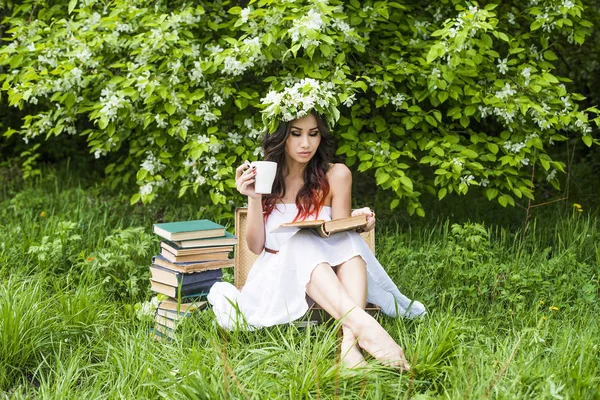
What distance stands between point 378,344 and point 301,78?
1.71 metres

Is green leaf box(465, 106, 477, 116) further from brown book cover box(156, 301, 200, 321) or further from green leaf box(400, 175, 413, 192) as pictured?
brown book cover box(156, 301, 200, 321)

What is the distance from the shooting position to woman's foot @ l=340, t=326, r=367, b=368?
256 cm

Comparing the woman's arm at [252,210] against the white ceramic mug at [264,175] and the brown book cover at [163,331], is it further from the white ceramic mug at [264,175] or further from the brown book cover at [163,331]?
the brown book cover at [163,331]

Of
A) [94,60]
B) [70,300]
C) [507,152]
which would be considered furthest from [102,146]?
[507,152]

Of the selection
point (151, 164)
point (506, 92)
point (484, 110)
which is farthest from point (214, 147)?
point (506, 92)

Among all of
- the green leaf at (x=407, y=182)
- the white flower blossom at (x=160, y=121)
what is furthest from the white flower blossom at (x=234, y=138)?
the green leaf at (x=407, y=182)

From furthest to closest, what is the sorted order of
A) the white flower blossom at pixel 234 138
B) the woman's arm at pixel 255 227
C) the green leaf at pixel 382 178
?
the white flower blossom at pixel 234 138, the green leaf at pixel 382 178, the woman's arm at pixel 255 227

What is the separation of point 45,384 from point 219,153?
1.79 meters

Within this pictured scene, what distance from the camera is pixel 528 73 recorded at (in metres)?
3.91

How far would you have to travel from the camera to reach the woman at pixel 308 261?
2.75 meters

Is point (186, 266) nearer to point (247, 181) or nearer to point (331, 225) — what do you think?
point (247, 181)

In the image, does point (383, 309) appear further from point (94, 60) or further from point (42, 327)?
point (94, 60)

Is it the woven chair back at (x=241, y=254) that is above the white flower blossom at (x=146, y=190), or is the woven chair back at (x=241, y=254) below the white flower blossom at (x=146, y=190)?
below

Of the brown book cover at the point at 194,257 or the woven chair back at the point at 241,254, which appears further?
the woven chair back at the point at 241,254
